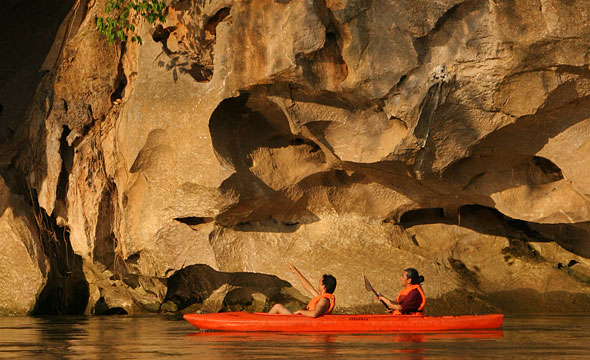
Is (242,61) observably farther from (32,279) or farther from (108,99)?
(32,279)

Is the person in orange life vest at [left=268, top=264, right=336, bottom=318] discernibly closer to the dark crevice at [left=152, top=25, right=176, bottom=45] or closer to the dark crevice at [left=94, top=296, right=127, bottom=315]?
the dark crevice at [left=152, top=25, right=176, bottom=45]

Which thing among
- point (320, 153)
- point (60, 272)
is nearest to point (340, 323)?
Result: point (320, 153)

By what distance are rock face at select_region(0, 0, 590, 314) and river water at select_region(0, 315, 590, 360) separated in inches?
102

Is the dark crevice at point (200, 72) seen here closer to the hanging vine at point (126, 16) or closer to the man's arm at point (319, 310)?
the hanging vine at point (126, 16)

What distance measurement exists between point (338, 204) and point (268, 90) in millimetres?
2737

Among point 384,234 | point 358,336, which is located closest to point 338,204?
point 384,234

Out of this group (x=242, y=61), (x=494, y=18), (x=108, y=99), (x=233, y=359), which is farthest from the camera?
(x=108, y=99)

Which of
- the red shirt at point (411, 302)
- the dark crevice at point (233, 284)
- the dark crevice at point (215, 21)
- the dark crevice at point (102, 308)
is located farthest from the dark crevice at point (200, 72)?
the red shirt at point (411, 302)

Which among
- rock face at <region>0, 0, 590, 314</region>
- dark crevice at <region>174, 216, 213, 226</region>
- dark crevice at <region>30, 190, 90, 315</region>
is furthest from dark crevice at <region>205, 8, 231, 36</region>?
dark crevice at <region>30, 190, 90, 315</region>

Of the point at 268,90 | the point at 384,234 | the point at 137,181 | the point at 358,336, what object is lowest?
the point at 358,336

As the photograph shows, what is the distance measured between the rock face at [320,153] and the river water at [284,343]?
2.60 m

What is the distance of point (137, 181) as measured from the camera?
49.7 feet

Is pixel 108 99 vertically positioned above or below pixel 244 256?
above

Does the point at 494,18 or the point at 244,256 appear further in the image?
the point at 244,256
